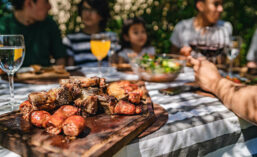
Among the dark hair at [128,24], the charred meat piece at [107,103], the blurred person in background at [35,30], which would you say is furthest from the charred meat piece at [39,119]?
the dark hair at [128,24]

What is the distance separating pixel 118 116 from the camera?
3.14 feet

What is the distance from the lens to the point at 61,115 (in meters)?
0.86

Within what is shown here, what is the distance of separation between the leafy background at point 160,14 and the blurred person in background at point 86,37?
1355mm

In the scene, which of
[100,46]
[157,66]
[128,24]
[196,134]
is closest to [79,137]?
[196,134]

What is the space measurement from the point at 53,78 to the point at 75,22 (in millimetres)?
4002

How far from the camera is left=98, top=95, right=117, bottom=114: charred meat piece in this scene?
38.6 inches

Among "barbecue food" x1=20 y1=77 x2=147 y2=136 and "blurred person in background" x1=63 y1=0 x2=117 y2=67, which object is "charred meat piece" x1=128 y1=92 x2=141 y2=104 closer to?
"barbecue food" x1=20 y1=77 x2=147 y2=136

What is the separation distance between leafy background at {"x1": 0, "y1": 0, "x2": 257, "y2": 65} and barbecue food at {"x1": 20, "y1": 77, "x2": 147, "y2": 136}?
160 inches

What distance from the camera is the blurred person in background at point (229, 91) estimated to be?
41.9 inches

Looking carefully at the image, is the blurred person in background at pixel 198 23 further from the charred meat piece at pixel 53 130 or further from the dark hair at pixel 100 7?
the charred meat piece at pixel 53 130

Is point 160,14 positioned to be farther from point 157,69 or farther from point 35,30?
point 157,69

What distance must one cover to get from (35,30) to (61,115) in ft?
9.66

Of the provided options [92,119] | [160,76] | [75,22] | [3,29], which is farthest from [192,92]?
[75,22]

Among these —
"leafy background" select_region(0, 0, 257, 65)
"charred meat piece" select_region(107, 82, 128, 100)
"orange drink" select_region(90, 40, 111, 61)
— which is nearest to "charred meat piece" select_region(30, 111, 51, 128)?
"charred meat piece" select_region(107, 82, 128, 100)
